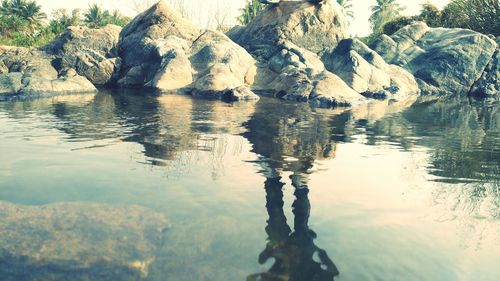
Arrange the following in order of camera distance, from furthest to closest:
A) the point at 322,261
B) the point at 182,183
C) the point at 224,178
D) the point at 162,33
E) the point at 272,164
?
the point at 162,33 → the point at 272,164 → the point at 224,178 → the point at 182,183 → the point at 322,261

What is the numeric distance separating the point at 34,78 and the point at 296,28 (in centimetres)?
1348

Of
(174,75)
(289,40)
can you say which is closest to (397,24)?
(289,40)

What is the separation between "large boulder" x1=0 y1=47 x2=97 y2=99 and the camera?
13188 mm

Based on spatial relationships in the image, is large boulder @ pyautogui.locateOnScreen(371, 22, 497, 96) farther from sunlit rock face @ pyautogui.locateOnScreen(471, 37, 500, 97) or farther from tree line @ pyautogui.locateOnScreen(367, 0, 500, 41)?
tree line @ pyautogui.locateOnScreen(367, 0, 500, 41)

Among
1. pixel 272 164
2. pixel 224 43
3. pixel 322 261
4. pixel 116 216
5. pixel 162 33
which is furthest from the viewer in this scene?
pixel 162 33

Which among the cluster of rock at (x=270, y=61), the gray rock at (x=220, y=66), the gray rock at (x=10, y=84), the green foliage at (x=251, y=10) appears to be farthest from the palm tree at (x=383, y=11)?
the gray rock at (x=10, y=84)

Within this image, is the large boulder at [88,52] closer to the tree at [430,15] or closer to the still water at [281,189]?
the still water at [281,189]

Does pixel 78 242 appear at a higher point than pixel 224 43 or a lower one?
Answer: lower

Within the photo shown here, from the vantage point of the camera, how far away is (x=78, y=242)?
115 inches

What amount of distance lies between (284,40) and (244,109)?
11.4 meters

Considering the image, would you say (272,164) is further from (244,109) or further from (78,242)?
(244,109)

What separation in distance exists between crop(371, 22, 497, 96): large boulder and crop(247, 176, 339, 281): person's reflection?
20263 mm

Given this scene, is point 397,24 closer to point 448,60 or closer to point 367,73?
point 448,60

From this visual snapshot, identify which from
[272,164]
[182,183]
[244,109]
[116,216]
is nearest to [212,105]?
[244,109]
